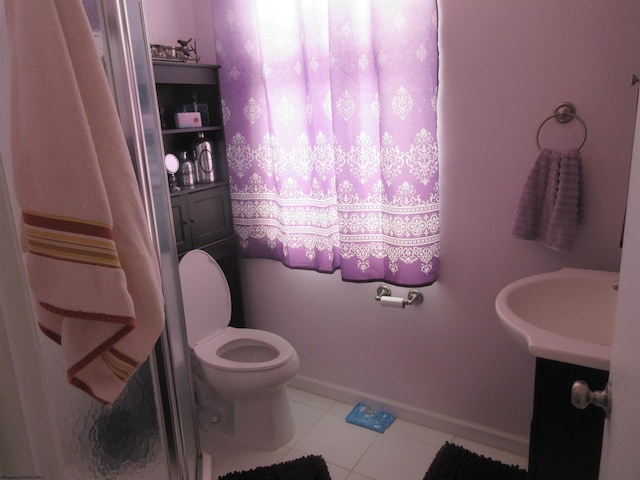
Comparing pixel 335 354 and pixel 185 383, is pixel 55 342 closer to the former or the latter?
pixel 185 383

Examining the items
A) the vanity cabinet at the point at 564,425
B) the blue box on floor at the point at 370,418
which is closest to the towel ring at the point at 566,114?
the vanity cabinet at the point at 564,425

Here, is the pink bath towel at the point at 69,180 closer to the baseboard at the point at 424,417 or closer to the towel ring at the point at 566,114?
the towel ring at the point at 566,114

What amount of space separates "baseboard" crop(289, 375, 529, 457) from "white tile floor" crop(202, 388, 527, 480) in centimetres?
3

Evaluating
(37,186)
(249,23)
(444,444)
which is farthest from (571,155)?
(37,186)

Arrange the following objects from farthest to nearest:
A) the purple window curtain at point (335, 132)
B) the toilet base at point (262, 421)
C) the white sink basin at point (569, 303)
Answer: the toilet base at point (262, 421) < the purple window curtain at point (335, 132) < the white sink basin at point (569, 303)

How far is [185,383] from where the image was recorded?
5.18ft

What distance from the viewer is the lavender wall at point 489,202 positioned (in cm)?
169

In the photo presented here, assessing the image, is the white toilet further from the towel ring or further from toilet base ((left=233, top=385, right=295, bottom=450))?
the towel ring

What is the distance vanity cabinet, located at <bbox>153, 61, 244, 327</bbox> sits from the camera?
7.58 feet

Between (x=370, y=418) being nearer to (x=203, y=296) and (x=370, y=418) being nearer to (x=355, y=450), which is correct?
(x=355, y=450)

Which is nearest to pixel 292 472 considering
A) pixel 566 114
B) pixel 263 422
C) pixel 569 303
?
pixel 263 422

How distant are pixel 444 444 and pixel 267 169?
1510 millimetres

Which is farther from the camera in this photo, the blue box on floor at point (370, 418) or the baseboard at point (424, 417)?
the blue box on floor at point (370, 418)

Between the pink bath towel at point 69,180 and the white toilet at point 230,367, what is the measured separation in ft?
4.21
